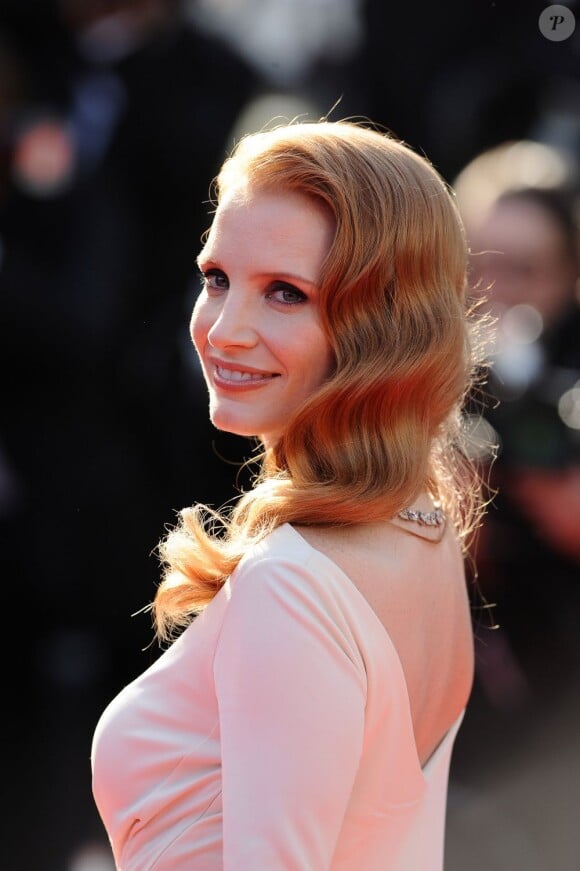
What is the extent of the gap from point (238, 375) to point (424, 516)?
280 mm

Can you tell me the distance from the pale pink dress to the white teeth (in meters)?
0.21

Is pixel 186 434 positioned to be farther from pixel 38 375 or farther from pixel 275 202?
pixel 275 202

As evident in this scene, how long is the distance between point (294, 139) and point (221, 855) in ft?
2.54

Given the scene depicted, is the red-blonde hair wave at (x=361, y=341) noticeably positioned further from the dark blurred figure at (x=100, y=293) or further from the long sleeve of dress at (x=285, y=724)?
the dark blurred figure at (x=100, y=293)

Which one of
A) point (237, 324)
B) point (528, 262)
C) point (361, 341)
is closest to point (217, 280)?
point (237, 324)

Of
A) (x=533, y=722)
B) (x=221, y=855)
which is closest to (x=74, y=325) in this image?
(x=533, y=722)

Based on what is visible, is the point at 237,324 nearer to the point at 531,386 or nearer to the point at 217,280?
the point at 217,280

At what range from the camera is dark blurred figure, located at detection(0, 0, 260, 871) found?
2.80m

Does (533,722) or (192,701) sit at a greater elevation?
(192,701)

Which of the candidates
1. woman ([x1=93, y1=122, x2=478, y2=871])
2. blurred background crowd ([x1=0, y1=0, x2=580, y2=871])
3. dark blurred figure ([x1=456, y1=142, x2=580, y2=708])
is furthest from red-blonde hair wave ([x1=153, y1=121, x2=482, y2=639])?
blurred background crowd ([x1=0, y1=0, x2=580, y2=871])

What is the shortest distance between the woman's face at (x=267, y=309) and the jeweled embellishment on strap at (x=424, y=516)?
176 millimetres

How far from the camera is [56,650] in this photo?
3.00 meters

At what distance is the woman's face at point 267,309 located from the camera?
123 centimetres

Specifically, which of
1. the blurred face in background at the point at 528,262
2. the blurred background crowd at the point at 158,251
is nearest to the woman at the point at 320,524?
the blurred face in background at the point at 528,262
